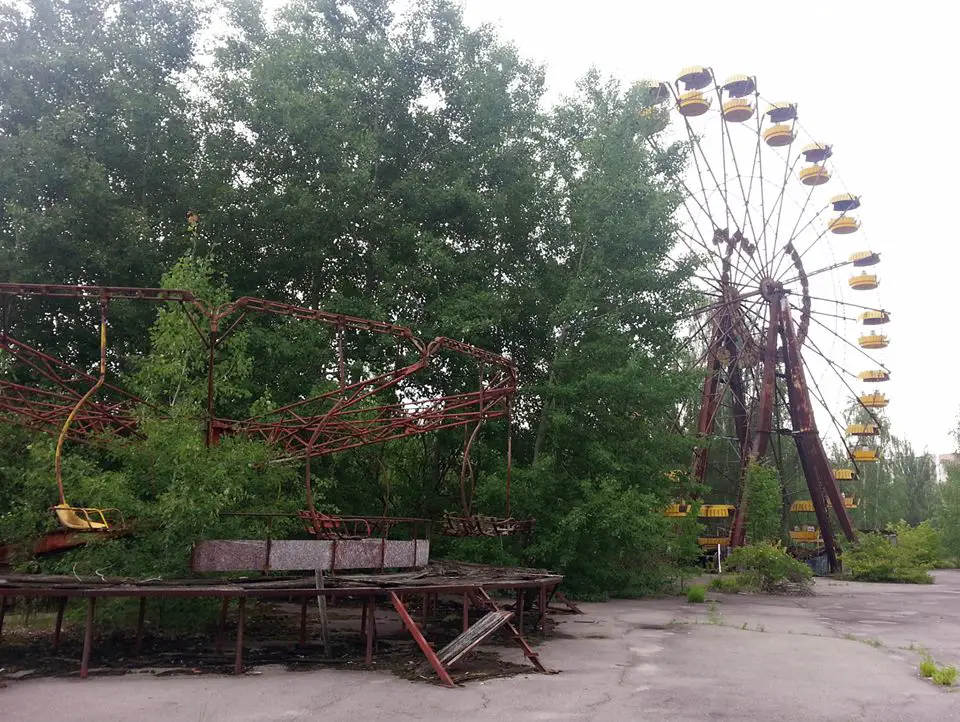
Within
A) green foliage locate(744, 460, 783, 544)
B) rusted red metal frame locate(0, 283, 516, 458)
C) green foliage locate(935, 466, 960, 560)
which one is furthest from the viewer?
green foliage locate(935, 466, 960, 560)

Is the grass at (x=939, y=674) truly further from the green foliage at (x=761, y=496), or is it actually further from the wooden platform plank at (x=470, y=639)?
the green foliage at (x=761, y=496)

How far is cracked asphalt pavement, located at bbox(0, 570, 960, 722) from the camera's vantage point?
8.08 metres

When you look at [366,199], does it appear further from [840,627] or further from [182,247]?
[840,627]

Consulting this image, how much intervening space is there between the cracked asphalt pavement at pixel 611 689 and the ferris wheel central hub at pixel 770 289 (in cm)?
2331

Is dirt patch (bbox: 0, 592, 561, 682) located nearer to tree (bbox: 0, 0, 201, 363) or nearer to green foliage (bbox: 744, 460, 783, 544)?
tree (bbox: 0, 0, 201, 363)

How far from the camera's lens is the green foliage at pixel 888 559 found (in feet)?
106

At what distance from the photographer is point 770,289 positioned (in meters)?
35.9

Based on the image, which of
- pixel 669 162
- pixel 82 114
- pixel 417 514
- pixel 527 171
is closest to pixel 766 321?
pixel 669 162

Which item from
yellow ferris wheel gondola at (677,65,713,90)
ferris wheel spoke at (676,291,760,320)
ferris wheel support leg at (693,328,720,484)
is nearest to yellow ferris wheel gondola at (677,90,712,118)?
yellow ferris wheel gondola at (677,65,713,90)

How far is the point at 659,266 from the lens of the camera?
2341cm

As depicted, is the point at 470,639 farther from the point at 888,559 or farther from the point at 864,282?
the point at 864,282

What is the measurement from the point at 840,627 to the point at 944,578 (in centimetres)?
2525

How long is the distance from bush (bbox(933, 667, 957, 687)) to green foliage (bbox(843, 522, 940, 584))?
82.7 feet

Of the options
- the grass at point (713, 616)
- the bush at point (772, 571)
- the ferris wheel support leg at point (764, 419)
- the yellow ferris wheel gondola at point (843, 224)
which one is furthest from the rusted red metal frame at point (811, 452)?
the grass at point (713, 616)
